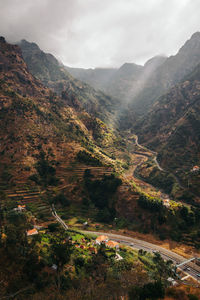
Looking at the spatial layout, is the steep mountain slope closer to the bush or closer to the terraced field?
the bush

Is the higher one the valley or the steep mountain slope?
Answer: the steep mountain slope

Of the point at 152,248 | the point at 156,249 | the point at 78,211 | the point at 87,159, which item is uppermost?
the point at 87,159

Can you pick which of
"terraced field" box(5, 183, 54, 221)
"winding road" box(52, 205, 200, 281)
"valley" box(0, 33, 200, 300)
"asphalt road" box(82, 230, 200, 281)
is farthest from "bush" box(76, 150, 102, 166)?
"asphalt road" box(82, 230, 200, 281)

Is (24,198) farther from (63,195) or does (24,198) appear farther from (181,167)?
(181,167)

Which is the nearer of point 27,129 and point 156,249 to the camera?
point 156,249

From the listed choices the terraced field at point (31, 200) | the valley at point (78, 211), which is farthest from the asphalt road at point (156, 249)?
the terraced field at point (31, 200)

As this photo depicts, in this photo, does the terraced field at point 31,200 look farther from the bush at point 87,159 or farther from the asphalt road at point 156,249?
the bush at point 87,159

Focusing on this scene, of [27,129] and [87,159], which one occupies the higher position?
[27,129]

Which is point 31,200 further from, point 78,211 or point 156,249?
point 156,249

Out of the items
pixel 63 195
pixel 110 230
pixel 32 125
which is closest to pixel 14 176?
pixel 63 195

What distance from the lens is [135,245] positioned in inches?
2744

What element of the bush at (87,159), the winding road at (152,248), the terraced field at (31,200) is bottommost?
the winding road at (152,248)

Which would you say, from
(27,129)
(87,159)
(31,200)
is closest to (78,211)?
(31,200)

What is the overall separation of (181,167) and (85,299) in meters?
143
